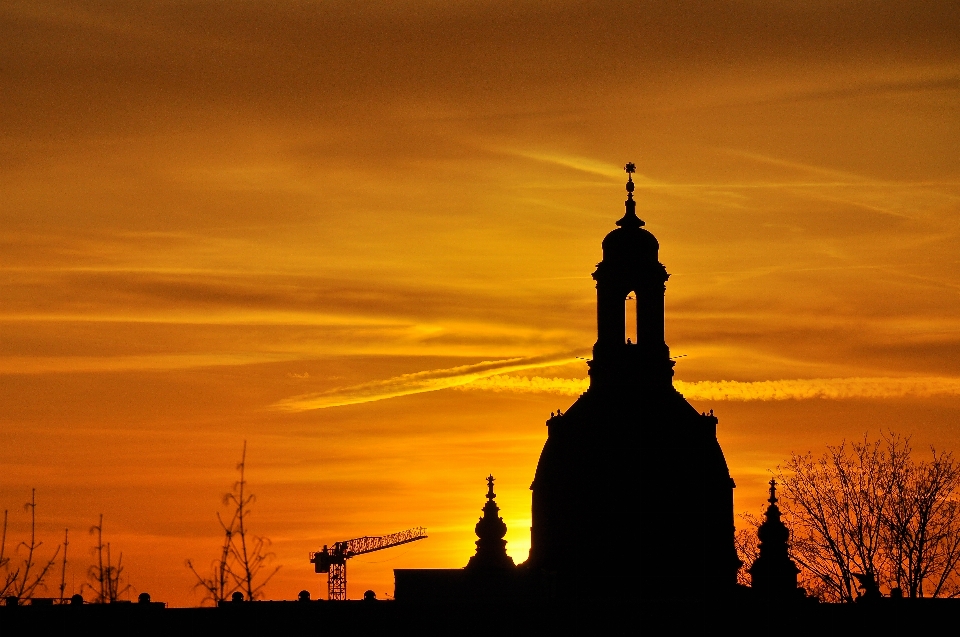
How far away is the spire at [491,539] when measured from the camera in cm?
9888

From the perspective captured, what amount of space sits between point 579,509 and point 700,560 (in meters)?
5.56

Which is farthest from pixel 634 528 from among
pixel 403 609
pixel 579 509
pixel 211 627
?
pixel 211 627

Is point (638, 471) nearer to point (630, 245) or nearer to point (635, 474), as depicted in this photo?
point (635, 474)

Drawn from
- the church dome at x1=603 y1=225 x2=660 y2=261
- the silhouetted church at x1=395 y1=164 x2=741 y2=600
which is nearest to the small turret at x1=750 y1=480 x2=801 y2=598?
the silhouetted church at x1=395 y1=164 x2=741 y2=600

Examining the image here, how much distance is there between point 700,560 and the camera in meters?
89.4

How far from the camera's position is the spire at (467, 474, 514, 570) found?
98.9 m

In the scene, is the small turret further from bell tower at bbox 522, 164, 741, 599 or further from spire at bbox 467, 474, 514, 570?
spire at bbox 467, 474, 514, 570

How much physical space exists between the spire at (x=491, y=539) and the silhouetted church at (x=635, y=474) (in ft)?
29.0

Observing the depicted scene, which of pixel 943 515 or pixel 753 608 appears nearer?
pixel 753 608

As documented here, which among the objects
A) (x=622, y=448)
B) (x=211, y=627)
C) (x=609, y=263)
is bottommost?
(x=211, y=627)

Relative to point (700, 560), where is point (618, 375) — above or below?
above

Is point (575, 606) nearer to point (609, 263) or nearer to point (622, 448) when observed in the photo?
point (622, 448)

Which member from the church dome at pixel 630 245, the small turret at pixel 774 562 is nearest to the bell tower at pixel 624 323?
the church dome at pixel 630 245

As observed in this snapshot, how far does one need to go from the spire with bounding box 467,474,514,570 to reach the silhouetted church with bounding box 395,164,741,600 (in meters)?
8.83
